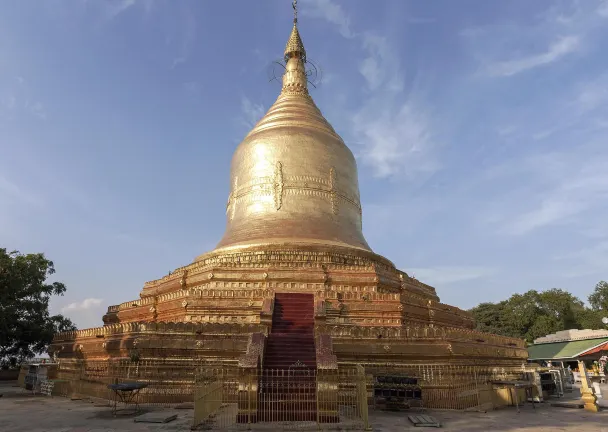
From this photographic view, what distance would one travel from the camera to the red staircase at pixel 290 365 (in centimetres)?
963

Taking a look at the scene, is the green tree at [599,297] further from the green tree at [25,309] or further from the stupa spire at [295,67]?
the green tree at [25,309]

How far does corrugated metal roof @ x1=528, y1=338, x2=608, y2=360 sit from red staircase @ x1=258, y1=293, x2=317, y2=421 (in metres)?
20.1

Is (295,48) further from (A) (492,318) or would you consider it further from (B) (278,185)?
(A) (492,318)

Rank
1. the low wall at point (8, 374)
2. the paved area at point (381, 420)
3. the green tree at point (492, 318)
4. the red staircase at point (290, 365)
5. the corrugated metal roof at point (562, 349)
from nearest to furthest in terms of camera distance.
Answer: the paved area at point (381, 420) → the red staircase at point (290, 365) → the low wall at point (8, 374) → the corrugated metal roof at point (562, 349) → the green tree at point (492, 318)

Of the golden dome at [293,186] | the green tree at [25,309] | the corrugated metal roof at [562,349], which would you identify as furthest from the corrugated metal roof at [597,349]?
the green tree at [25,309]

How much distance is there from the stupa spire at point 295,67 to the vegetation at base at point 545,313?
31.7 m

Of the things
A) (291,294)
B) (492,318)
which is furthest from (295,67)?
(492,318)

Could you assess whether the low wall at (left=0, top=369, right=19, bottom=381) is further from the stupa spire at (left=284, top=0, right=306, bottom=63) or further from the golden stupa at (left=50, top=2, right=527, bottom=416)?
the stupa spire at (left=284, top=0, right=306, bottom=63)

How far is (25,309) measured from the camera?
23.1 metres

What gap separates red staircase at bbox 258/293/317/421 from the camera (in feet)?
31.6

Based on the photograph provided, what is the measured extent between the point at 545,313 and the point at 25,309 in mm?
43777

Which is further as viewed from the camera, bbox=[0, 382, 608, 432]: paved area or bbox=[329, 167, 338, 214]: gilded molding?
bbox=[329, 167, 338, 214]: gilded molding

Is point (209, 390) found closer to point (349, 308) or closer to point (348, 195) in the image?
point (349, 308)

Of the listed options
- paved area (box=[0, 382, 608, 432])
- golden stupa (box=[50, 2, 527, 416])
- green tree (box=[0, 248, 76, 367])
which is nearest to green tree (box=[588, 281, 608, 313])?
golden stupa (box=[50, 2, 527, 416])
